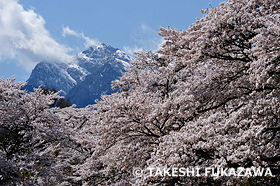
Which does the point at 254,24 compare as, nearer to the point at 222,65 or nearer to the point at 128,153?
the point at 222,65

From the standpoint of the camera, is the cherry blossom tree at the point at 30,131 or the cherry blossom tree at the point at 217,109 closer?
the cherry blossom tree at the point at 217,109

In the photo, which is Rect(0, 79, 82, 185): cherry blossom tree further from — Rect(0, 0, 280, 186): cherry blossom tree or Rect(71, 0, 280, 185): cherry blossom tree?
Rect(71, 0, 280, 185): cherry blossom tree

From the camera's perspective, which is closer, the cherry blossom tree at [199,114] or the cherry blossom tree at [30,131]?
the cherry blossom tree at [199,114]

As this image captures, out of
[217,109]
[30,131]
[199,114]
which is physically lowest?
[30,131]

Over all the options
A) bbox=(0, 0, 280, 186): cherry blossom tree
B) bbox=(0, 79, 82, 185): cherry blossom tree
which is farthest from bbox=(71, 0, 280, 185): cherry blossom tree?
bbox=(0, 79, 82, 185): cherry blossom tree

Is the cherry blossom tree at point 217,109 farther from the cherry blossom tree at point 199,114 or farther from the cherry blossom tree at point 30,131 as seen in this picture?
the cherry blossom tree at point 30,131

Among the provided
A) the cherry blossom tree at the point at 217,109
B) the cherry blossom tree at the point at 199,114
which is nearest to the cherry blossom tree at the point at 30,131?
the cherry blossom tree at the point at 199,114

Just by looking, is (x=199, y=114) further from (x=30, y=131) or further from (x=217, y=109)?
(x=30, y=131)

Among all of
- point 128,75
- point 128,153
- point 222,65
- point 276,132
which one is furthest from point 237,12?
point 128,75

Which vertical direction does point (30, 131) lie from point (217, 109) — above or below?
below

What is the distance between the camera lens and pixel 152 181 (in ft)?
19.0

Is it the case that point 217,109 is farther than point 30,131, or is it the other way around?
point 30,131

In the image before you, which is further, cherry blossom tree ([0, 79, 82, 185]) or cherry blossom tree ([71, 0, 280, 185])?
cherry blossom tree ([0, 79, 82, 185])

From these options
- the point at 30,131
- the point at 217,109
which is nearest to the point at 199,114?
the point at 217,109
